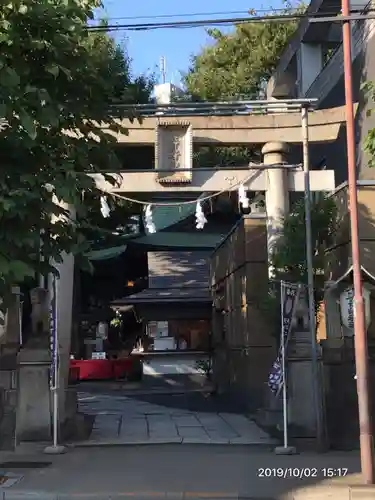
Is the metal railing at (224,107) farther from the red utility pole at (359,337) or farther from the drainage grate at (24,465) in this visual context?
the drainage grate at (24,465)

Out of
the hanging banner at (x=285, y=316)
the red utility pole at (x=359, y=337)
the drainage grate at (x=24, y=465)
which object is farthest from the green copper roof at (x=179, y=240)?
the red utility pole at (x=359, y=337)

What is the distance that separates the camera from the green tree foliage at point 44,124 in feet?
25.6

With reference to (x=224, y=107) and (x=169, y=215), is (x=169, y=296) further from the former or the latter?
(x=224, y=107)

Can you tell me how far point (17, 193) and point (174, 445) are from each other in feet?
24.2

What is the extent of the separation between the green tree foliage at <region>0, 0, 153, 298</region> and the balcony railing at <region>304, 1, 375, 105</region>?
9452 mm

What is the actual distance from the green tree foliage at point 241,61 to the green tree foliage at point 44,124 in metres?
21.7

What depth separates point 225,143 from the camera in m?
15.8

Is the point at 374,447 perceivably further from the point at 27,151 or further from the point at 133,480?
the point at 27,151

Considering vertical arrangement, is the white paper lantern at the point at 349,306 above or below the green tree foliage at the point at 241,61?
below

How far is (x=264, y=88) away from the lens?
30531 millimetres

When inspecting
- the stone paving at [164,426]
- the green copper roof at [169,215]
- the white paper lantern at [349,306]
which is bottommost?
the stone paving at [164,426]

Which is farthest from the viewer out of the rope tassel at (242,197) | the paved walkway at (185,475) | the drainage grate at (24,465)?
the rope tassel at (242,197)

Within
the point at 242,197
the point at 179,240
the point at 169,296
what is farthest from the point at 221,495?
the point at 179,240

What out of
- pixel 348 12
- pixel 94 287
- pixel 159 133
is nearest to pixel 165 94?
pixel 159 133
